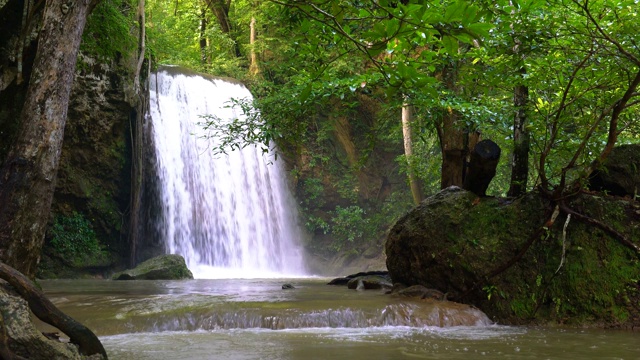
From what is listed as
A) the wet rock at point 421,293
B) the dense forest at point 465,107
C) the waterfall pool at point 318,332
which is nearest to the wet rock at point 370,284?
the dense forest at point 465,107

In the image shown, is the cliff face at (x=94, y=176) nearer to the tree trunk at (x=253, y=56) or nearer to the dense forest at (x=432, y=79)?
the dense forest at (x=432, y=79)

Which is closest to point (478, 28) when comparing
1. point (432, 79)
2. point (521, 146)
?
point (432, 79)

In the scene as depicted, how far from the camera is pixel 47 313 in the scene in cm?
308

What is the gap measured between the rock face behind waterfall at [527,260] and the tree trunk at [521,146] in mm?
437

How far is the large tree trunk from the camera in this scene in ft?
16.6

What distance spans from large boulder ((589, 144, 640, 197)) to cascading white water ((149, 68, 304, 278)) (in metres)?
11.4

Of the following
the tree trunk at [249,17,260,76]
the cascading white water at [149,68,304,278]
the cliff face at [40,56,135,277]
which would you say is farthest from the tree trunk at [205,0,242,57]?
the cliff face at [40,56,135,277]

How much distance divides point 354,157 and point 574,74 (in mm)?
16766

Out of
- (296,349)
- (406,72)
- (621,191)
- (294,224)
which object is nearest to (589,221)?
(621,191)

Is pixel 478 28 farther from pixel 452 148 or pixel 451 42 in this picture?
pixel 452 148

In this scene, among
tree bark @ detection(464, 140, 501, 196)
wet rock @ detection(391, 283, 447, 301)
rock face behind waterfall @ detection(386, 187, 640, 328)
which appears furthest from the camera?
tree bark @ detection(464, 140, 501, 196)

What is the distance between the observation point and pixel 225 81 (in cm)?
2077

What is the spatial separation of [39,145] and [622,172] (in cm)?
642

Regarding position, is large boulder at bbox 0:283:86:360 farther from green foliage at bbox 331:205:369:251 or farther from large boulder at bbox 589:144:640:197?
green foliage at bbox 331:205:369:251
